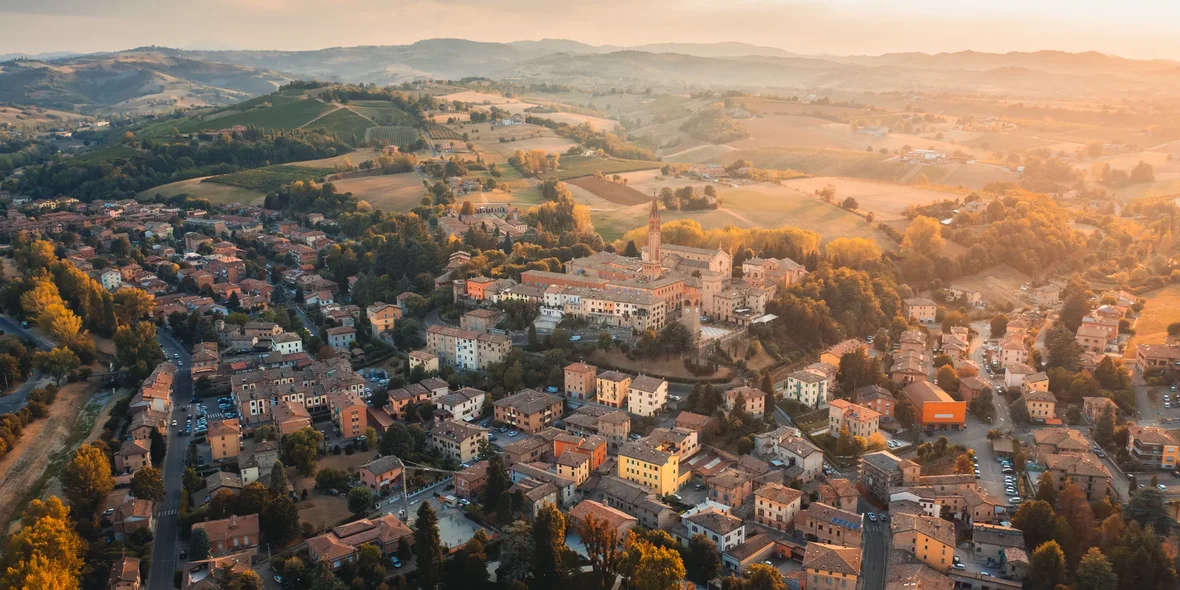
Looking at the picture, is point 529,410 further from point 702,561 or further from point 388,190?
point 388,190

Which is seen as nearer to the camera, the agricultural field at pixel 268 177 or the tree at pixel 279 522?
the tree at pixel 279 522

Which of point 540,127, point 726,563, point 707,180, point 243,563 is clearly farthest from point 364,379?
point 540,127

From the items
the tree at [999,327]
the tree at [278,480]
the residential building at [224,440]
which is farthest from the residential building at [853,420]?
the residential building at [224,440]

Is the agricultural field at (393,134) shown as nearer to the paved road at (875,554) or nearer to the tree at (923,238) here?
the tree at (923,238)

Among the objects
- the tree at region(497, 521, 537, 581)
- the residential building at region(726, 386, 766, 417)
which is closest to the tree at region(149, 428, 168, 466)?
the tree at region(497, 521, 537, 581)

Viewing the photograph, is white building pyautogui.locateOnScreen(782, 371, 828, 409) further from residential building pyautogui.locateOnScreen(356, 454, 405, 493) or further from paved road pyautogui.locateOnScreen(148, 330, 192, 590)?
paved road pyautogui.locateOnScreen(148, 330, 192, 590)

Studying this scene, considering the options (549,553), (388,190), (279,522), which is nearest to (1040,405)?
(549,553)

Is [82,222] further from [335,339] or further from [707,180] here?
[707,180]
